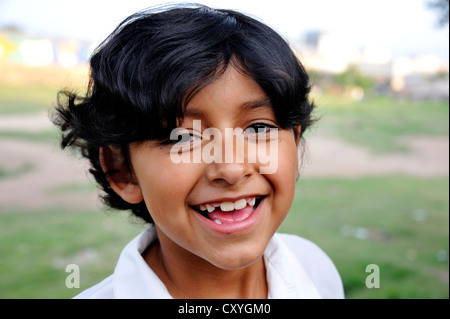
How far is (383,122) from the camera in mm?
6359

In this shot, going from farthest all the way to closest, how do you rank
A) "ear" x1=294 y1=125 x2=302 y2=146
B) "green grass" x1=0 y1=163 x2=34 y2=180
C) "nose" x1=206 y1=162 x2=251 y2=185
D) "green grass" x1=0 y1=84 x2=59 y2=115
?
"green grass" x1=0 y1=84 x2=59 y2=115, "green grass" x1=0 y1=163 x2=34 y2=180, "ear" x1=294 y1=125 x2=302 y2=146, "nose" x1=206 y1=162 x2=251 y2=185

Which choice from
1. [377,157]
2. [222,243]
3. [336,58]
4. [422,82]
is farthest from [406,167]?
[222,243]

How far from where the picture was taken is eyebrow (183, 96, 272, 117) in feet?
3.04

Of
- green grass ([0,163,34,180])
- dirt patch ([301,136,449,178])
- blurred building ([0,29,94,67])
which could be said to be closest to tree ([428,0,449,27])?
dirt patch ([301,136,449,178])

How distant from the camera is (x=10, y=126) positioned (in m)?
5.92

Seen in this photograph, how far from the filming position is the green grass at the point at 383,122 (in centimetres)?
566

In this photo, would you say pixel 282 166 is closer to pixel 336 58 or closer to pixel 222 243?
pixel 222 243

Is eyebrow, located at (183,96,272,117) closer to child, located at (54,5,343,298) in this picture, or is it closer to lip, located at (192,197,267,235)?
child, located at (54,5,343,298)

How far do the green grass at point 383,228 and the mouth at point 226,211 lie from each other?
126 cm

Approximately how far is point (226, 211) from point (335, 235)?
7.38 feet

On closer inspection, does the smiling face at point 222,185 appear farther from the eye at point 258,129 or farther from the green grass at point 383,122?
the green grass at point 383,122

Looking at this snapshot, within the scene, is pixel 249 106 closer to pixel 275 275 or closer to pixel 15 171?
pixel 275 275

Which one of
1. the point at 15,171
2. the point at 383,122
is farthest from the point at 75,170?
the point at 383,122

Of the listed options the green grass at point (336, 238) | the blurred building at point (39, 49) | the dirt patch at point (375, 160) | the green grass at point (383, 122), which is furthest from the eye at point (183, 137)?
the blurred building at point (39, 49)
